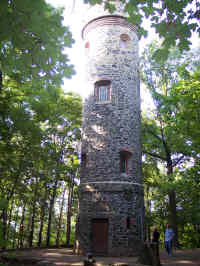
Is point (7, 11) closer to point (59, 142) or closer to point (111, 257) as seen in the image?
point (111, 257)

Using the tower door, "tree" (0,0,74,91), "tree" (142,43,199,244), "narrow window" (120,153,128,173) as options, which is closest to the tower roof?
"tree" (142,43,199,244)

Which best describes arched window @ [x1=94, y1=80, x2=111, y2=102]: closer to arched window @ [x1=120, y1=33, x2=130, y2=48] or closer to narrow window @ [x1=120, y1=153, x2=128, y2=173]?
arched window @ [x1=120, y1=33, x2=130, y2=48]

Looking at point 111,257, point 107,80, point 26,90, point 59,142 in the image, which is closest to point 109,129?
point 107,80

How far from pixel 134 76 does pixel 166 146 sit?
5587 millimetres

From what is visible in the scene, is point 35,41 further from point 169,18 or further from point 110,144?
point 110,144

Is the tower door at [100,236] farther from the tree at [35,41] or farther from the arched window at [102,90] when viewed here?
the tree at [35,41]

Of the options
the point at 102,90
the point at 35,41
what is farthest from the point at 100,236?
the point at 35,41

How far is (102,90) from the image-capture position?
1479 cm

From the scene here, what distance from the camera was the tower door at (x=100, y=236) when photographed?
39.4ft

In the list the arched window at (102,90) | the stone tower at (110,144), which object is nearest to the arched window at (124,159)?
the stone tower at (110,144)

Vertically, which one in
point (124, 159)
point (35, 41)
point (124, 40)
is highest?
point (124, 40)

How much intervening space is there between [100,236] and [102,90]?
7614mm

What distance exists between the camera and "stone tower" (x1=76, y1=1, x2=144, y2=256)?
40.1 feet

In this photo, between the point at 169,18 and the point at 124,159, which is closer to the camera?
the point at 169,18
